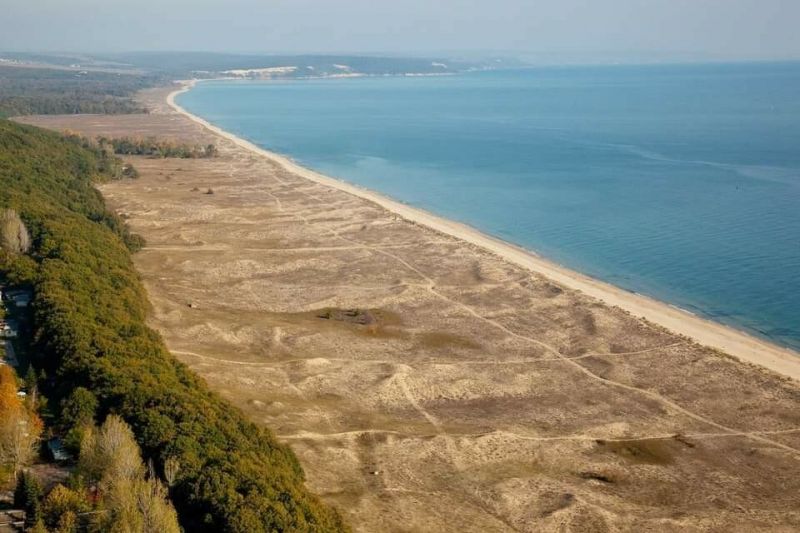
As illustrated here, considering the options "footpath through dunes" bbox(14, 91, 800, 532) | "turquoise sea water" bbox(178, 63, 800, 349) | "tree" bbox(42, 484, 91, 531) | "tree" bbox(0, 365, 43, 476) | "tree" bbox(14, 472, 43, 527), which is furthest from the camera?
"turquoise sea water" bbox(178, 63, 800, 349)

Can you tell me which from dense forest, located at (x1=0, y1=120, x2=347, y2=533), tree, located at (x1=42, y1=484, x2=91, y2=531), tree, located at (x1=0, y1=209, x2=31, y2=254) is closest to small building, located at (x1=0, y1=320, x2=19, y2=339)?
dense forest, located at (x1=0, y1=120, x2=347, y2=533)

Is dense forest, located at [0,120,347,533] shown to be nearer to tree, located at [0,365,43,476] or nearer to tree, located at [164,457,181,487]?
tree, located at [164,457,181,487]

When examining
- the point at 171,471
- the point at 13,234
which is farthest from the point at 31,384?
the point at 13,234

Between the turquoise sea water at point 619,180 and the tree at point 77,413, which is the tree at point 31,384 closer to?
the tree at point 77,413

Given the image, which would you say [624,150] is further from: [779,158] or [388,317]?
[388,317]

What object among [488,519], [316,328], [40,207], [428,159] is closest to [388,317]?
[316,328]

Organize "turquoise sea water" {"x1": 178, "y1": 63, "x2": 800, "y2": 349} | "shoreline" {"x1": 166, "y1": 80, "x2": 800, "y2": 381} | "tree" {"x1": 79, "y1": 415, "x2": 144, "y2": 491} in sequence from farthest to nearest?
1. "turquoise sea water" {"x1": 178, "y1": 63, "x2": 800, "y2": 349}
2. "shoreline" {"x1": 166, "y1": 80, "x2": 800, "y2": 381}
3. "tree" {"x1": 79, "y1": 415, "x2": 144, "y2": 491}
